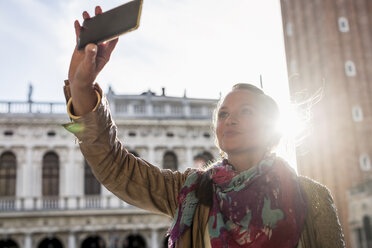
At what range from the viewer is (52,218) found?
→ 71.4 ft

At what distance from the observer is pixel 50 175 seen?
22.5m

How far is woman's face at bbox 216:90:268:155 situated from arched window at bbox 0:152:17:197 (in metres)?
21.7

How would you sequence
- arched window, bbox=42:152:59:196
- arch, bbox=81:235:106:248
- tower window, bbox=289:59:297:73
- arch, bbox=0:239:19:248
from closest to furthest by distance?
arch, bbox=0:239:19:248
arch, bbox=81:235:106:248
arched window, bbox=42:152:59:196
tower window, bbox=289:59:297:73

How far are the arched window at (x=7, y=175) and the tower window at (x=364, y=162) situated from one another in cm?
1711

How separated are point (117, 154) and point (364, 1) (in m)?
28.2

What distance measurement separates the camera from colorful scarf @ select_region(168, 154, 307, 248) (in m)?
1.69

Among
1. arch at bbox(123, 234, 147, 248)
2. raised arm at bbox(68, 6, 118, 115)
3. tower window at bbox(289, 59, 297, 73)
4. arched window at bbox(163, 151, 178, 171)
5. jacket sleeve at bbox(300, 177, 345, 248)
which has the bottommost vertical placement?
arch at bbox(123, 234, 147, 248)

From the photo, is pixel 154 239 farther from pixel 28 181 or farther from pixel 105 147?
pixel 105 147

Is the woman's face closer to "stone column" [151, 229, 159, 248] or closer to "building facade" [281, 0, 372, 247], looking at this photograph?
"stone column" [151, 229, 159, 248]

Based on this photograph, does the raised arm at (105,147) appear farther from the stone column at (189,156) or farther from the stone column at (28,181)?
the stone column at (189,156)

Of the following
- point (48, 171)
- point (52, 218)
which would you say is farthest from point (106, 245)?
point (48, 171)

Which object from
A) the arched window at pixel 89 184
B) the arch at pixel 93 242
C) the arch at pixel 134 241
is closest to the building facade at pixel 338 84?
the arch at pixel 134 241

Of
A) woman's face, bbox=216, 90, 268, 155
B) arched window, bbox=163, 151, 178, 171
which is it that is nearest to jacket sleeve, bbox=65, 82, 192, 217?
woman's face, bbox=216, 90, 268, 155

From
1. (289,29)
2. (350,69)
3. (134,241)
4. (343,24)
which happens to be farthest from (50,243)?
(343,24)
